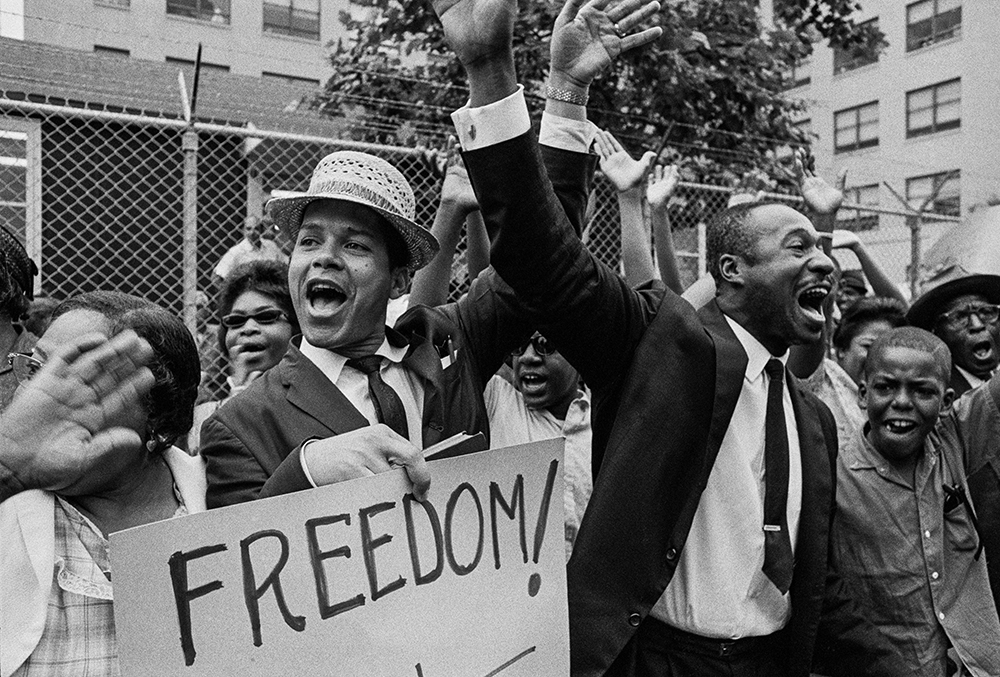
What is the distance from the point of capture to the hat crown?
2.16m

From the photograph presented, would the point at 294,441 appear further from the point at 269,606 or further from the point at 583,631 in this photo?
the point at 583,631

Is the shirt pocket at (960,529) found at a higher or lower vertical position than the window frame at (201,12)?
lower

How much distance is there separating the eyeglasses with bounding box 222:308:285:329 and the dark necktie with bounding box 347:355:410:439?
1.48 metres

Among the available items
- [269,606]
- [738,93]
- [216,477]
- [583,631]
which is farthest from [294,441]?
[738,93]

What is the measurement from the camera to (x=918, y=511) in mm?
2879

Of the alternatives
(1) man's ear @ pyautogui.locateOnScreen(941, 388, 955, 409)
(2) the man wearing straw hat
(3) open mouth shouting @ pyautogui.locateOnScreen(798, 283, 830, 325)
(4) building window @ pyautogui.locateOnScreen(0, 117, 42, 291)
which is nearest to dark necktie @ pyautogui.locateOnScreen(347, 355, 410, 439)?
(2) the man wearing straw hat

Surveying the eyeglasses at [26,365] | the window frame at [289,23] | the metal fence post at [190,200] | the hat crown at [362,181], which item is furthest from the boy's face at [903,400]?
the window frame at [289,23]

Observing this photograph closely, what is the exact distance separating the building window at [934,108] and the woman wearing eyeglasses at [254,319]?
2854cm

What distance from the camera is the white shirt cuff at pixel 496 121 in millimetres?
1696

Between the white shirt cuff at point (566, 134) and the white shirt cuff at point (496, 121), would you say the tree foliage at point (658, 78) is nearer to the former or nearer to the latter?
the white shirt cuff at point (566, 134)

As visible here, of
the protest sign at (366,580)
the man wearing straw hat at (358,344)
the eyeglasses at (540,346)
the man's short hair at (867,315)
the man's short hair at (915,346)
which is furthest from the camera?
the man's short hair at (867,315)

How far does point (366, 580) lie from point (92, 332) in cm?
62

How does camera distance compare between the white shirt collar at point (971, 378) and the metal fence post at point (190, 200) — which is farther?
the metal fence post at point (190, 200)

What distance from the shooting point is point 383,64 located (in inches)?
421
